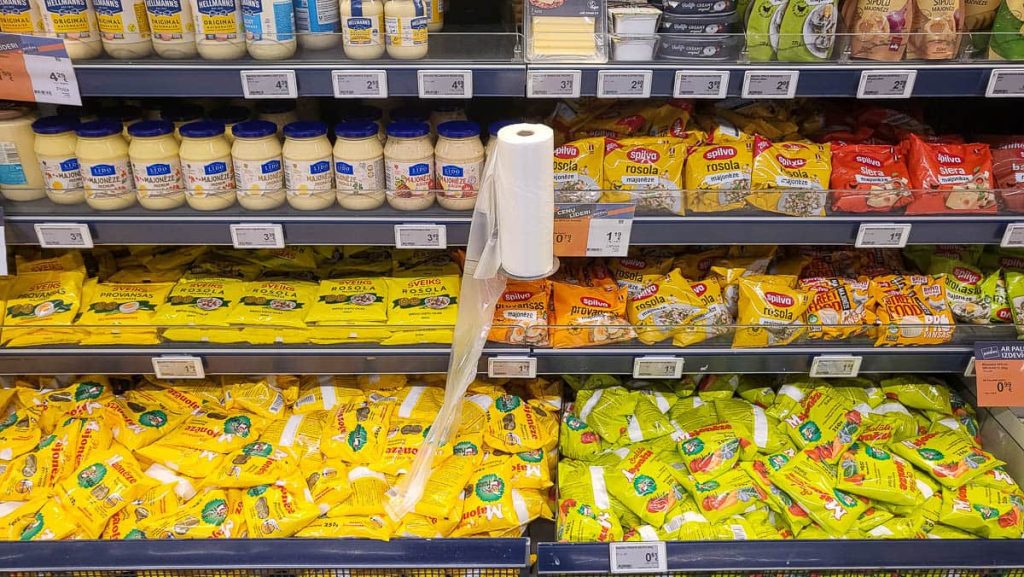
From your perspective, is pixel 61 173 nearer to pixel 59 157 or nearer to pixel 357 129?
pixel 59 157

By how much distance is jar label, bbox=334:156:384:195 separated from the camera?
5.91 feet

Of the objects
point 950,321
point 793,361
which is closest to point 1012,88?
point 950,321

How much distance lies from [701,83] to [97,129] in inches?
53.9

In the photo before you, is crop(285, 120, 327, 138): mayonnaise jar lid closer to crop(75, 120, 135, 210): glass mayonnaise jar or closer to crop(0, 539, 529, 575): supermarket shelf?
crop(75, 120, 135, 210): glass mayonnaise jar

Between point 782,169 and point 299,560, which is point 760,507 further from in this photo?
point 299,560

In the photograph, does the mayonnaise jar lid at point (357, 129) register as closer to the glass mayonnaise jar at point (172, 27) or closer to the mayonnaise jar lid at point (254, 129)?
the mayonnaise jar lid at point (254, 129)

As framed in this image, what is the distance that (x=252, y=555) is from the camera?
5.56 ft

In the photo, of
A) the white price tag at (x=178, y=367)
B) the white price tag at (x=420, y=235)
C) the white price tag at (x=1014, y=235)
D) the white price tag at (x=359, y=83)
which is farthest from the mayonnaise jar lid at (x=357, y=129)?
the white price tag at (x=1014, y=235)

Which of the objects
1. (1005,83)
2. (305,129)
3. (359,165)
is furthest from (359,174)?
(1005,83)

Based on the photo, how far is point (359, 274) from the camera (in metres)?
2.23

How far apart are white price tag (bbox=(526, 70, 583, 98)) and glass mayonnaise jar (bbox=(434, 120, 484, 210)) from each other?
193 mm

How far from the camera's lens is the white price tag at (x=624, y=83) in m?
1.66

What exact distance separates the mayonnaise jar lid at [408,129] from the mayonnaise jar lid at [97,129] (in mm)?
631

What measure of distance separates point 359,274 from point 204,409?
568mm
